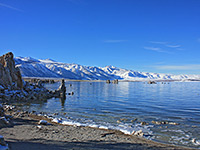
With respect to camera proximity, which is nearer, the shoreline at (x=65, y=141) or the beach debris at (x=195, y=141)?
the shoreline at (x=65, y=141)

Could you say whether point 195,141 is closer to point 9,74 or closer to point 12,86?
point 12,86

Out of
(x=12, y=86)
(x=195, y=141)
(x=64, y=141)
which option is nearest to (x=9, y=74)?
(x=12, y=86)

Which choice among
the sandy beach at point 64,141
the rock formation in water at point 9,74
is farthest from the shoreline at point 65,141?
the rock formation in water at point 9,74

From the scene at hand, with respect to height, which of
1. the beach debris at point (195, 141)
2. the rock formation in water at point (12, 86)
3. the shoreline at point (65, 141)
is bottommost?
the beach debris at point (195, 141)

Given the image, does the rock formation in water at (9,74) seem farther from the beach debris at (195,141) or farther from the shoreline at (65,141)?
the beach debris at (195,141)

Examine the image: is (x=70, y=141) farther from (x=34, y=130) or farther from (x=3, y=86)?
(x=3, y=86)

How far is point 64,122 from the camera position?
16.5 meters

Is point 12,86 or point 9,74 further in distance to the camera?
point 9,74

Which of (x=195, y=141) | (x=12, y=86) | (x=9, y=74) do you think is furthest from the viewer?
(x=9, y=74)

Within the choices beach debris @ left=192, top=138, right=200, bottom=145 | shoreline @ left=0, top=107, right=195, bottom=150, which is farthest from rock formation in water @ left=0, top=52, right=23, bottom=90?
beach debris @ left=192, top=138, right=200, bottom=145

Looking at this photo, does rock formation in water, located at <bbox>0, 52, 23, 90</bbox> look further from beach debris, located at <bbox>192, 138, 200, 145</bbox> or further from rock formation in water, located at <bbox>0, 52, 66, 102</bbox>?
beach debris, located at <bbox>192, 138, 200, 145</bbox>

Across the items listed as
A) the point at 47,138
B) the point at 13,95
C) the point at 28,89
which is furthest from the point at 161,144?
the point at 28,89

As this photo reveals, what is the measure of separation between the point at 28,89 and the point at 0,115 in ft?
74.8

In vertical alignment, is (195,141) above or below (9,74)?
below
